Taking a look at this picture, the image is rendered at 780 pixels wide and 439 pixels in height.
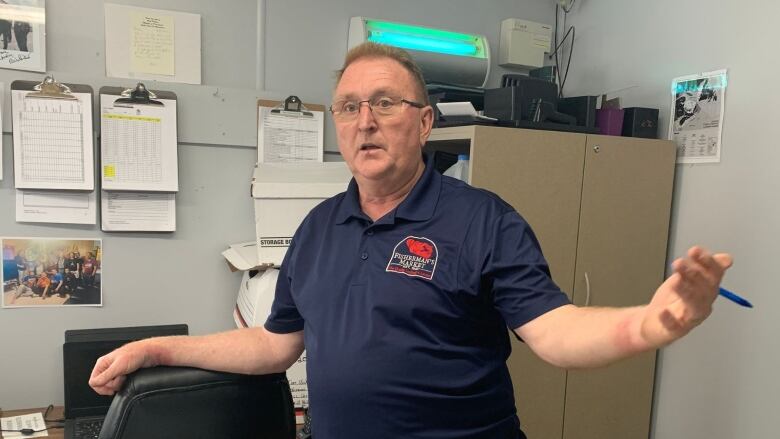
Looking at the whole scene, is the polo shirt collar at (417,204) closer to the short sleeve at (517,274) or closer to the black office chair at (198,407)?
the short sleeve at (517,274)

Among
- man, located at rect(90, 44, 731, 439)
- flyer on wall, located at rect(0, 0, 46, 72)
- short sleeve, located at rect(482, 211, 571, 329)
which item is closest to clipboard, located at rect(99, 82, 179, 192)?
flyer on wall, located at rect(0, 0, 46, 72)

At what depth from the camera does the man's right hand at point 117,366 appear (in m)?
1.12

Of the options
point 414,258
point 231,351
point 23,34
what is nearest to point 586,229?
point 414,258

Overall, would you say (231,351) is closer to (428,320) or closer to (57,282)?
(428,320)

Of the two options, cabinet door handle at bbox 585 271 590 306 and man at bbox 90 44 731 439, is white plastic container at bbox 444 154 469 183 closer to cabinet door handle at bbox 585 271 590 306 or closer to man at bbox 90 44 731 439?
cabinet door handle at bbox 585 271 590 306

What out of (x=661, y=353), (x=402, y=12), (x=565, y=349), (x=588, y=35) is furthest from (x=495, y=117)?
(x=565, y=349)

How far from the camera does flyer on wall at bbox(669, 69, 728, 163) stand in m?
1.88

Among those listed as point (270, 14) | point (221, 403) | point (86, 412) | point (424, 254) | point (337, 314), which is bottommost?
point (86, 412)

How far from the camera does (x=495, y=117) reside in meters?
1.94

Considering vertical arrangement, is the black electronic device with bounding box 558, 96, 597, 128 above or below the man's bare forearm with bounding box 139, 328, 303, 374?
above

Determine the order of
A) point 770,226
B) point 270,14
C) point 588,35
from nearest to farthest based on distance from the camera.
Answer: point 770,226
point 270,14
point 588,35

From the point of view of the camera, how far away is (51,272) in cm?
185

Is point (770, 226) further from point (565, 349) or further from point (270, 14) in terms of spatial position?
point (270, 14)

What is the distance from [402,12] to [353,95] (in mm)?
1188
